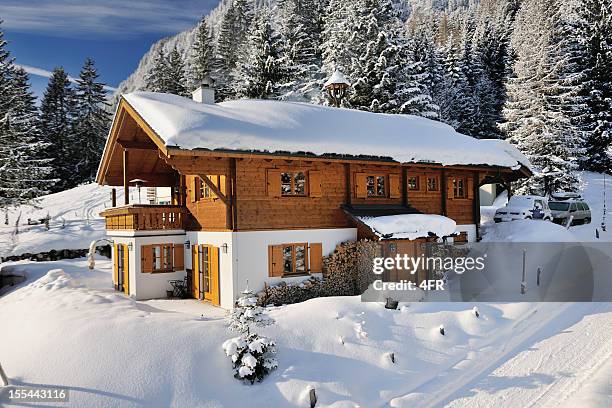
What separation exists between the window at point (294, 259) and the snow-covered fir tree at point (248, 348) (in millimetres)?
4996

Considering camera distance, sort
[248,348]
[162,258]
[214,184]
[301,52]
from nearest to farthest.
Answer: [248,348] < [214,184] < [162,258] < [301,52]

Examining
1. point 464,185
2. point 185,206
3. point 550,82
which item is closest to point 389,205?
point 464,185

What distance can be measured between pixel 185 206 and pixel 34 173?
20660 millimetres

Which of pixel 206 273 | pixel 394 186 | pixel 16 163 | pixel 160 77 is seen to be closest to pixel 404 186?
pixel 394 186

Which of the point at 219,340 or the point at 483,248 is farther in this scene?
the point at 483,248

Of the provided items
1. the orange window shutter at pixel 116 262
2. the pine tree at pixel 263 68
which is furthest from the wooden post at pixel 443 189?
the pine tree at pixel 263 68

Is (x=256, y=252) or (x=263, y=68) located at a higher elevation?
(x=263, y=68)

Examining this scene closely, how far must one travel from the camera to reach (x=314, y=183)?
16.0 metres

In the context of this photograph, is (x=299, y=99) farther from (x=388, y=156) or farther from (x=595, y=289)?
(x=595, y=289)

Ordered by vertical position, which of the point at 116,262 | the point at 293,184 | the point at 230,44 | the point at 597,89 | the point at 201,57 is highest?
the point at 230,44

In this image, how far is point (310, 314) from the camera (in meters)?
11.9

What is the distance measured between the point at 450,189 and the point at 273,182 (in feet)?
30.7

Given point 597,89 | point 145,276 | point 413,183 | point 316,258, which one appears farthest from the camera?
point 597,89

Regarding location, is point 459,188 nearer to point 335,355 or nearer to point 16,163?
point 335,355
